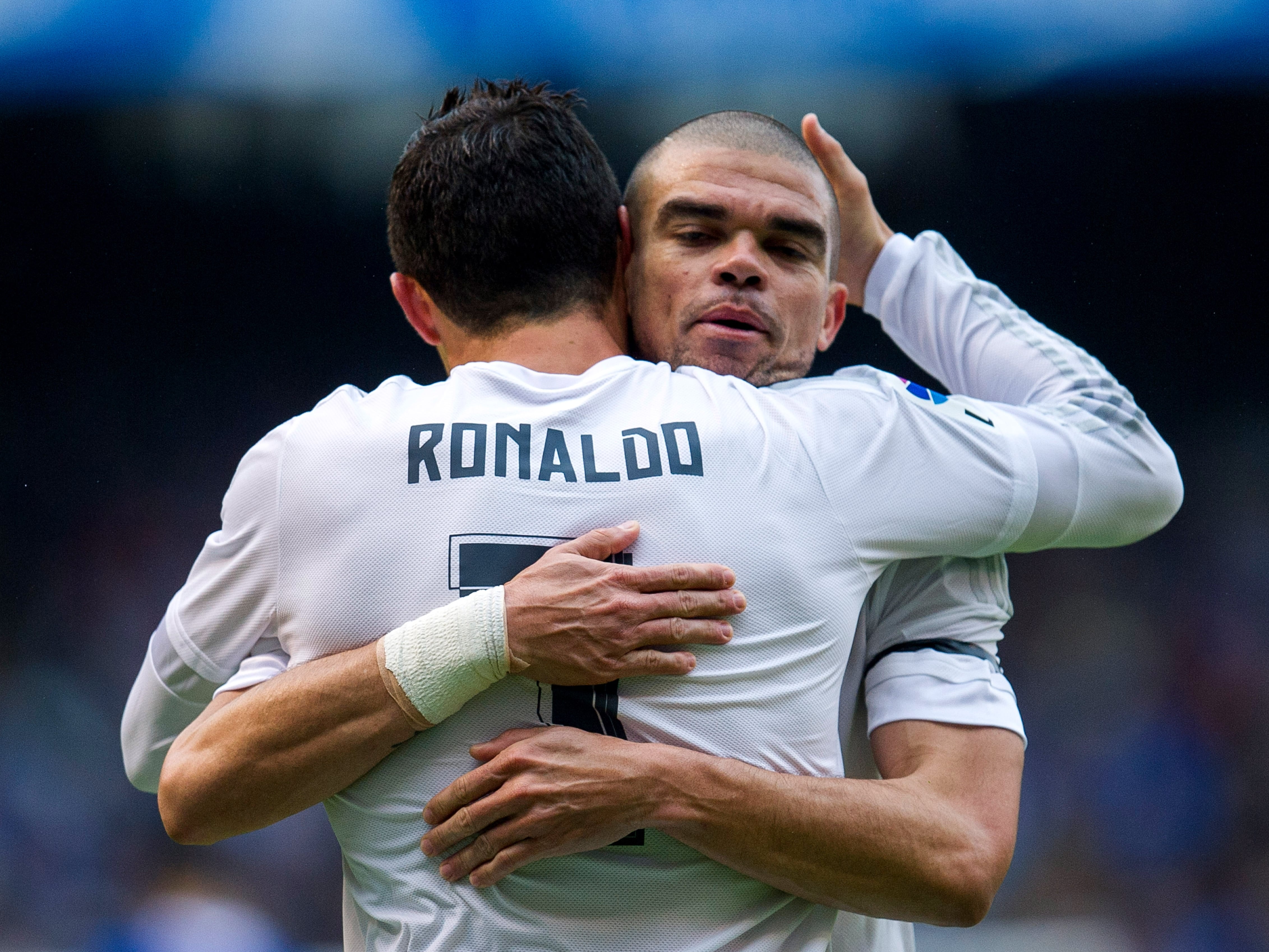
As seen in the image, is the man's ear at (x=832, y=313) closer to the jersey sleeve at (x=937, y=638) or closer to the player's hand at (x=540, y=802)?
the jersey sleeve at (x=937, y=638)

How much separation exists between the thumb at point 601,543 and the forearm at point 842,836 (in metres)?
0.27

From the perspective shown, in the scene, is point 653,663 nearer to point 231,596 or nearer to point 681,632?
point 681,632

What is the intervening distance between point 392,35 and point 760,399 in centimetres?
389

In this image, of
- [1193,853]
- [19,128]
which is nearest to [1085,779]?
[1193,853]

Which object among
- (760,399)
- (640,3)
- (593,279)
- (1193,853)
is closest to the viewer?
(760,399)

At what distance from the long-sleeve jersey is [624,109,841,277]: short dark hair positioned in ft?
2.31

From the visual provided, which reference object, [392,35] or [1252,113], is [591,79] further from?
[1252,113]

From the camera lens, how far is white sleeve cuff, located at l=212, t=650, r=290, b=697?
1.58m

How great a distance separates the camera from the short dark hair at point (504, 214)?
1800mm

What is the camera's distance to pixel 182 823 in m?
1.55

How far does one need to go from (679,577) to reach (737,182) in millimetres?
949

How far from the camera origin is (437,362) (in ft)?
17.6

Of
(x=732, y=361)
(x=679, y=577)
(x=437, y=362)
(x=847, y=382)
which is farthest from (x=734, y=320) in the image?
(x=437, y=362)

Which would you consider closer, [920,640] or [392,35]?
[920,640]
